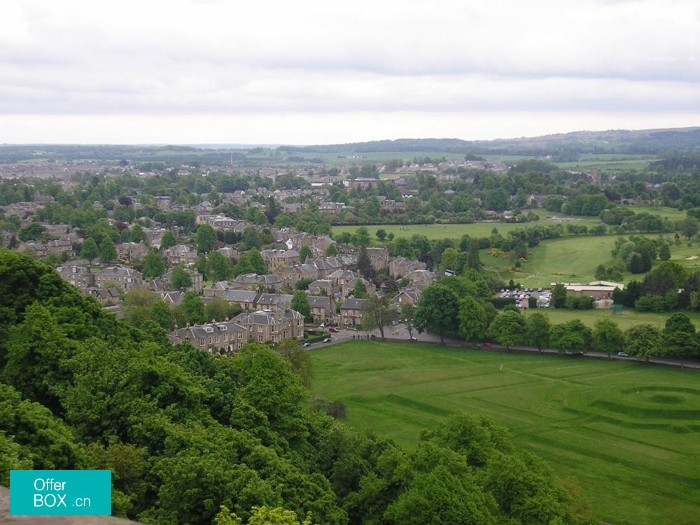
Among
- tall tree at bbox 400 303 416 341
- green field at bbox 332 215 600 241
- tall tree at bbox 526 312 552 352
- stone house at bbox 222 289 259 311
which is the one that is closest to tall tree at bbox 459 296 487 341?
tall tree at bbox 526 312 552 352

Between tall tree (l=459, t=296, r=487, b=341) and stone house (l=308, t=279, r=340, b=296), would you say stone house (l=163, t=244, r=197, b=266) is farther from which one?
tall tree (l=459, t=296, r=487, b=341)

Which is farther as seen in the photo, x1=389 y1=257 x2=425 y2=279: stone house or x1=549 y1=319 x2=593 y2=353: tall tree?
x1=389 y1=257 x2=425 y2=279: stone house

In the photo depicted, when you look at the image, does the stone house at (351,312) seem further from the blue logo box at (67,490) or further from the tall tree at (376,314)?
the blue logo box at (67,490)

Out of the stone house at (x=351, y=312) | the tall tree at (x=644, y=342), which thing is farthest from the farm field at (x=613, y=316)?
the stone house at (x=351, y=312)

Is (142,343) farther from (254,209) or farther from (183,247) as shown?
(254,209)

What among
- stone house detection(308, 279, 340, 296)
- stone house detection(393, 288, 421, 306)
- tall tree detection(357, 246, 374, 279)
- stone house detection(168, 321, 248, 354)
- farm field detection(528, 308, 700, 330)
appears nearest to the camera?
stone house detection(168, 321, 248, 354)
